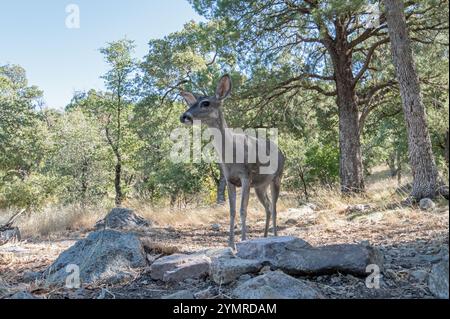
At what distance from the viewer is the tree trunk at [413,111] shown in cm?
964

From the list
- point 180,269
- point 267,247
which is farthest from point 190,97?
point 180,269

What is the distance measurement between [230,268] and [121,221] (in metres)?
8.45

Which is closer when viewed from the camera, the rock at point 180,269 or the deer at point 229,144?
the rock at point 180,269

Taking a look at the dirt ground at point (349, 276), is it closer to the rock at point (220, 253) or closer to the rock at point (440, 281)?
the rock at point (440, 281)

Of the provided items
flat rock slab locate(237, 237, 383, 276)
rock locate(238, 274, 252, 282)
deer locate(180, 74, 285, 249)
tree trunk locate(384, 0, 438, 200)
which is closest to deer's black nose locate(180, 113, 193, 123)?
deer locate(180, 74, 285, 249)

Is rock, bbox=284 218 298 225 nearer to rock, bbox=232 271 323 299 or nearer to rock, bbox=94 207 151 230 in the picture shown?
rock, bbox=94 207 151 230

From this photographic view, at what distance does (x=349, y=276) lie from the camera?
374 centimetres

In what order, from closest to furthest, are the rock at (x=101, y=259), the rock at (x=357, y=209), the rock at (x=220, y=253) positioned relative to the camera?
the rock at (x=101, y=259) → the rock at (x=220, y=253) → the rock at (x=357, y=209)

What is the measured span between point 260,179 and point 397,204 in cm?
468

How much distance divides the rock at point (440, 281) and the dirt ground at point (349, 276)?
18 centimetres

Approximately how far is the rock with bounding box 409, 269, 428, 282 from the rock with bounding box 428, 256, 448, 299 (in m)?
0.59

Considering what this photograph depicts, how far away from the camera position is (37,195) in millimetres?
29469

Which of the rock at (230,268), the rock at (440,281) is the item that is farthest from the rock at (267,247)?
the rock at (440,281)
